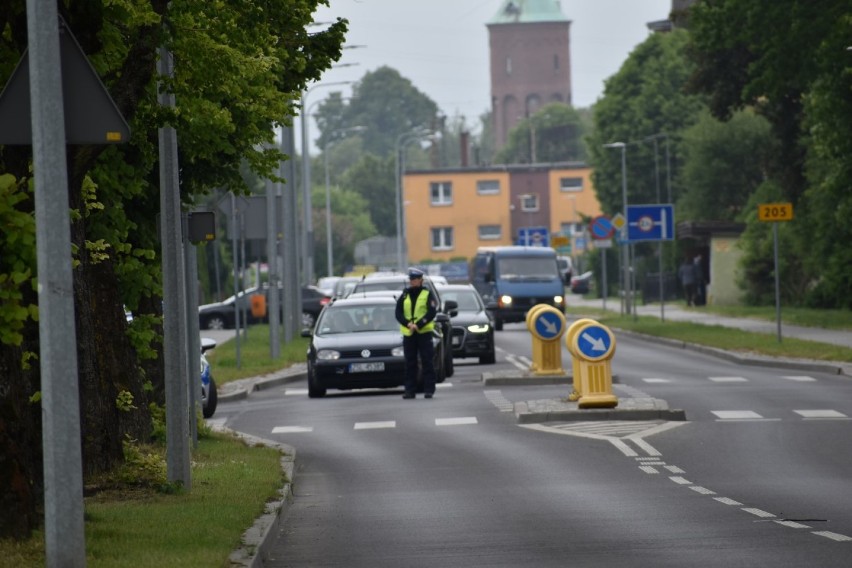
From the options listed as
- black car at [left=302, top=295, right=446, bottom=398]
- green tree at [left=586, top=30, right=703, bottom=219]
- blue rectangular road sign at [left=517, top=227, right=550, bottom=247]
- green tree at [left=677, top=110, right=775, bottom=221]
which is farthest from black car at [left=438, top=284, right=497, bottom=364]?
green tree at [left=586, top=30, right=703, bottom=219]

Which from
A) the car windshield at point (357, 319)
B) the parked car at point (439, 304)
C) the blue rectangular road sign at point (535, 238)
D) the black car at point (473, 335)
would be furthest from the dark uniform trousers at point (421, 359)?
the blue rectangular road sign at point (535, 238)

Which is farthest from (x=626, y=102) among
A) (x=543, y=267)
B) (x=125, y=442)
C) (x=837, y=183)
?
(x=125, y=442)

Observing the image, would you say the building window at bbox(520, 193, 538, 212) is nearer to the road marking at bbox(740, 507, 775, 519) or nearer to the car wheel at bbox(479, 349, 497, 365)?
the car wheel at bbox(479, 349, 497, 365)

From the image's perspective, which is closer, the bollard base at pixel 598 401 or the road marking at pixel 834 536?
the road marking at pixel 834 536

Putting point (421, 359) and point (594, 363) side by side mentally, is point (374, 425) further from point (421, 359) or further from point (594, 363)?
point (421, 359)

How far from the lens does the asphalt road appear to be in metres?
11.5

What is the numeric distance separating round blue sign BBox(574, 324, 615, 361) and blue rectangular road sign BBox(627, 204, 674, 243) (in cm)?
2911

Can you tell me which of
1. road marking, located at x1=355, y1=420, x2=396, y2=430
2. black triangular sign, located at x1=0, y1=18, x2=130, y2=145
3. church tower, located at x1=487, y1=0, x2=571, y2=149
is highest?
church tower, located at x1=487, y1=0, x2=571, y2=149

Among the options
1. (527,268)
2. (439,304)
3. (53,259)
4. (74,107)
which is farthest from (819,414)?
(527,268)

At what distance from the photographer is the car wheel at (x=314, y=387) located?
2794 centimetres

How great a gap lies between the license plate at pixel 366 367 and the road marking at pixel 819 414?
726 cm

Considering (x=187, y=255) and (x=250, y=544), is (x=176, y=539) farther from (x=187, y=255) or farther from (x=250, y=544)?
(x=187, y=255)

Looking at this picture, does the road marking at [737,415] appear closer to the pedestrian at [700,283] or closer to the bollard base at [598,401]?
the bollard base at [598,401]

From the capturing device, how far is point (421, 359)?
86.2 ft
